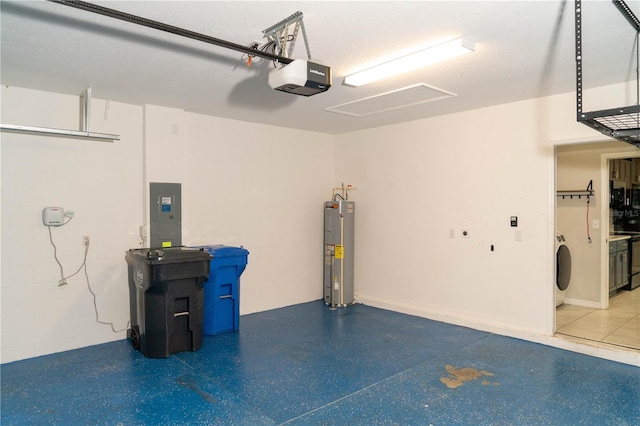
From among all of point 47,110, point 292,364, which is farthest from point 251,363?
point 47,110

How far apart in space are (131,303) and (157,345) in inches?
32.0

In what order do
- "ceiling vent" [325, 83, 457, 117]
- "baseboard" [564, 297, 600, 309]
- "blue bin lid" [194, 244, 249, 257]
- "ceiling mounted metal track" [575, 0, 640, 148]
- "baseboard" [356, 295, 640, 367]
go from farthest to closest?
"baseboard" [564, 297, 600, 309] → "blue bin lid" [194, 244, 249, 257] → "ceiling vent" [325, 83, 457, 117] → "baseboard" [356, 295, 640, 367] → "ceiling mounted metal track" [575, 0, 640, 148]

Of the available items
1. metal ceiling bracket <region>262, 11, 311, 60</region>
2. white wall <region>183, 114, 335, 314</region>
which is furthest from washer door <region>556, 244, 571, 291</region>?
metal ceiling bracket <region>262, 11, 311, 60</region>

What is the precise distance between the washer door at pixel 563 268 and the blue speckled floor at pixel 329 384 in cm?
197

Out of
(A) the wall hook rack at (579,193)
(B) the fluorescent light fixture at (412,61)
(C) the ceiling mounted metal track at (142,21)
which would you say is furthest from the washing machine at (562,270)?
(C) the ceiling mounted metal track at (142,21)

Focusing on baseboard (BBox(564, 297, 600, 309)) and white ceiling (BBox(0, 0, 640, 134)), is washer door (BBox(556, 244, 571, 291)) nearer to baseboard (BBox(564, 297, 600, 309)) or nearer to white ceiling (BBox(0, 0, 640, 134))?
baseboard (BBox(564, 297, 600, 309))

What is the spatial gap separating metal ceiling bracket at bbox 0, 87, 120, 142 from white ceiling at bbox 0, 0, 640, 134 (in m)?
0.12

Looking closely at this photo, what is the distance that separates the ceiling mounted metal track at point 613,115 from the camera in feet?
7.50

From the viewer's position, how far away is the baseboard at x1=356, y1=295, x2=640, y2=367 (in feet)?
13.1

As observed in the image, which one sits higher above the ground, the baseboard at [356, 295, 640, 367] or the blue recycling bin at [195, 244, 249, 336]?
the blue recycling bin at [195, 244, 249, 336]

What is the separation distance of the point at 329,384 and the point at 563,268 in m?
4.28

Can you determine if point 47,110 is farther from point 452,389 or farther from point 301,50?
point 452,389

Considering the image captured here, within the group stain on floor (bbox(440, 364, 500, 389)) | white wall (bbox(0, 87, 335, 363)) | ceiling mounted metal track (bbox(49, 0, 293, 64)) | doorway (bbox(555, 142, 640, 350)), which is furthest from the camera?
doorway (bbox(555, 142, 640, 350))

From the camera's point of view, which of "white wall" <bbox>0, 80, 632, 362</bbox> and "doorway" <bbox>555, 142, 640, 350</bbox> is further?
"doorway" <bbox>555, 142, 640, 350</bbox>
